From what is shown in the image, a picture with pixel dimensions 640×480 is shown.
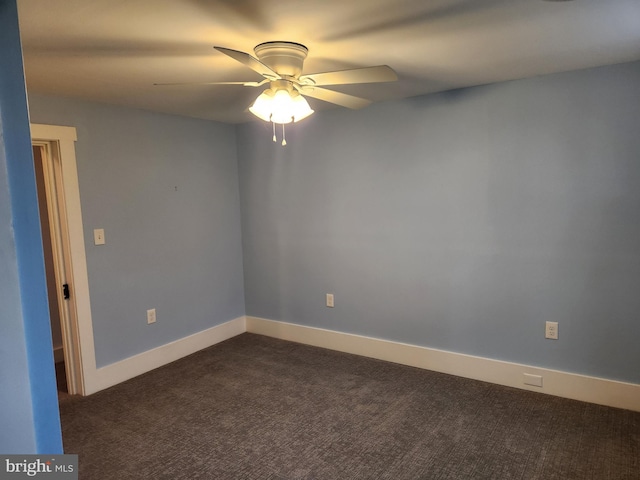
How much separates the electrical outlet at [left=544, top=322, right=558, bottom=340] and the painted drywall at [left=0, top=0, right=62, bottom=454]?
9.66ft

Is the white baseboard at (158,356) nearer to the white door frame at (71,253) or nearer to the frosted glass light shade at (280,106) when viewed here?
the white door frame at (71,253)

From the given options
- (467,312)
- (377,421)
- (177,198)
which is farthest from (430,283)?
(177,198)

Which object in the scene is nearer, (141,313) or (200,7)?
(200,7)

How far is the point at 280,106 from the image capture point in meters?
1.98

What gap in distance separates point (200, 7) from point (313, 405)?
8.11 feet

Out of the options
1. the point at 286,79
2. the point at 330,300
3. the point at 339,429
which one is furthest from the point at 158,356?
the point at 286,79

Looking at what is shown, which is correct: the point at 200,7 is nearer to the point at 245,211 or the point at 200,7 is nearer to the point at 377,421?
the point at 377,421

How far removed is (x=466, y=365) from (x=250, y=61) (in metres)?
2.74

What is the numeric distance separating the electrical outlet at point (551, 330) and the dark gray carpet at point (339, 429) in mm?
431

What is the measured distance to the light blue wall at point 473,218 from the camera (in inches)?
103

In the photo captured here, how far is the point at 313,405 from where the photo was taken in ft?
9.37

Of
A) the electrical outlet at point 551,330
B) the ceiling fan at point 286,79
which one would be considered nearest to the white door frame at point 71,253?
the ceiling fan at point 286,79

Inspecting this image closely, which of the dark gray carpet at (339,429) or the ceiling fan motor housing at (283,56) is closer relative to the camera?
the ceiling fan motor housing at (283,56)

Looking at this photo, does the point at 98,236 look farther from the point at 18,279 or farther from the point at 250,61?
the point at 18,279
